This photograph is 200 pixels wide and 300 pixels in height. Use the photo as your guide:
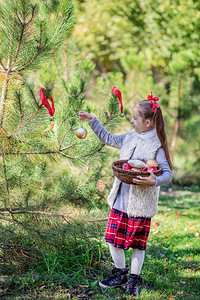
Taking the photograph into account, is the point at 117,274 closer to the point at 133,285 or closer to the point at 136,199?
the point at 133,285

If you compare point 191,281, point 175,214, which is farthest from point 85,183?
point 175,214

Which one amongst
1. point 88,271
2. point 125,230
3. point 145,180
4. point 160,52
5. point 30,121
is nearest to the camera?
point 145,180

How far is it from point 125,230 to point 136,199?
0.94 feet

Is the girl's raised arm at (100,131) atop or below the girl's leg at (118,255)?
atop

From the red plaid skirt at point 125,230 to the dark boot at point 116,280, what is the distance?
0.74 ft

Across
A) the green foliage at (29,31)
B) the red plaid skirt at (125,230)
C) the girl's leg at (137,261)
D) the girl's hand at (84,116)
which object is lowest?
the girl's leg at (137,261)

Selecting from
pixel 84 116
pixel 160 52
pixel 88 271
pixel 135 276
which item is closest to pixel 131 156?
pixel 84 116

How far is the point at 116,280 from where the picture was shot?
2.76 meters

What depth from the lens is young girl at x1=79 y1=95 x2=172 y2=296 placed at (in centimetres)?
267

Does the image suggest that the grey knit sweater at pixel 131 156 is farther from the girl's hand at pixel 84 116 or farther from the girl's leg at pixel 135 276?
the girl's leg at pixel 135 276

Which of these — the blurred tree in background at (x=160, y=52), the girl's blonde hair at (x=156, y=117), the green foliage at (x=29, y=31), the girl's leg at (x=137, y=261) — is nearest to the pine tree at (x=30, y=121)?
the green foliage at (x=29, y=31)

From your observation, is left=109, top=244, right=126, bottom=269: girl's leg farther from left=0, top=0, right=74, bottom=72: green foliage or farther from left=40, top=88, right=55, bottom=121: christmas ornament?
left=0, top=0, right=74, bottom=72: green foliage

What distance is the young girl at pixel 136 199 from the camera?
2.67 metres

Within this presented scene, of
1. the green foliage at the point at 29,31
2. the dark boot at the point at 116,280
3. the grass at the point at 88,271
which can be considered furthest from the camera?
the dark boot at the point at 116,280
